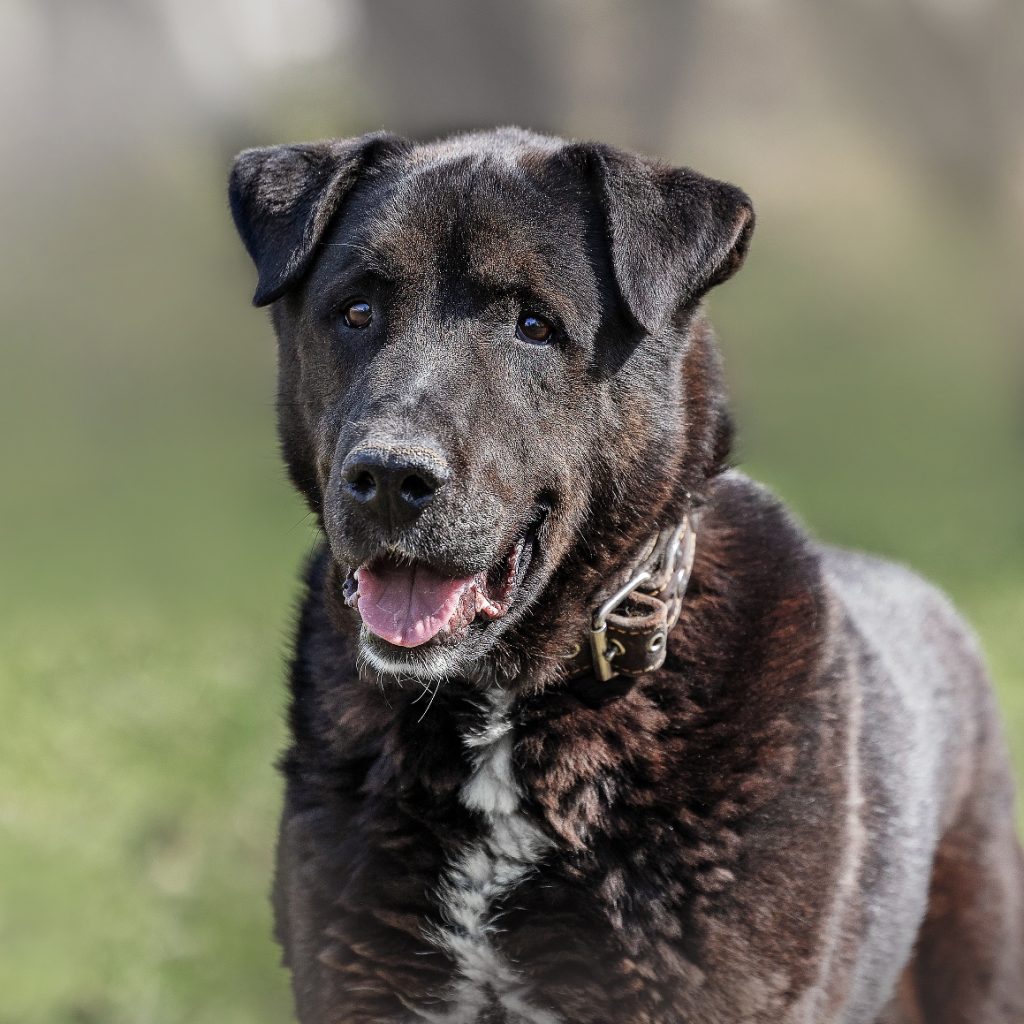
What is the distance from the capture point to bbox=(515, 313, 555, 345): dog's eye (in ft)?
9.84

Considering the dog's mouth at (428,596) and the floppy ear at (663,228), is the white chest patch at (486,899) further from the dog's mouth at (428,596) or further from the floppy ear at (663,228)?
the floppy ear at (663,228)

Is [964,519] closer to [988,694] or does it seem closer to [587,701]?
[988,694]

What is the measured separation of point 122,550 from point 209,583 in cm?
99

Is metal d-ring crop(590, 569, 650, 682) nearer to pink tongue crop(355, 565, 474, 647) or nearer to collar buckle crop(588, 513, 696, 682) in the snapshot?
collar buckle crop(588, 513, 696, 682)

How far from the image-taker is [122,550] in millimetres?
9484

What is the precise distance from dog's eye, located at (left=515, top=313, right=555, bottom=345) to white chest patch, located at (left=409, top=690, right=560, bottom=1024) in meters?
0.92

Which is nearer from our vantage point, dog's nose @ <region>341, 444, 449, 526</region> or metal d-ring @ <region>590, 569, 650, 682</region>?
dog's nose @ <region>341, 444, 449, 526</region>

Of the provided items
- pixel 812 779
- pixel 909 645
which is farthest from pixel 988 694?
pixel 812 779

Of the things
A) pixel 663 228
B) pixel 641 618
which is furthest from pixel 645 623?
pixel 663 228

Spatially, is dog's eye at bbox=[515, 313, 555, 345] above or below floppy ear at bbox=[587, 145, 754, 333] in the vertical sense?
below

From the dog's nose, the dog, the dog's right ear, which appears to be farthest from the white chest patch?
the dog's right ear

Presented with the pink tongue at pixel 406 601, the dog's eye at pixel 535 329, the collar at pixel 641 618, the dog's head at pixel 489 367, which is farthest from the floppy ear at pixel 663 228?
the pink tongue at pixel 406 601

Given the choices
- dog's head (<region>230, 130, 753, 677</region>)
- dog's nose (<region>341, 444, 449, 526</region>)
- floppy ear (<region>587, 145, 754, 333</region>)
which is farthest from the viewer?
floppy ear (<region>587, 145, 754, 333</region>)

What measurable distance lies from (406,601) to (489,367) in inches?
20.0
